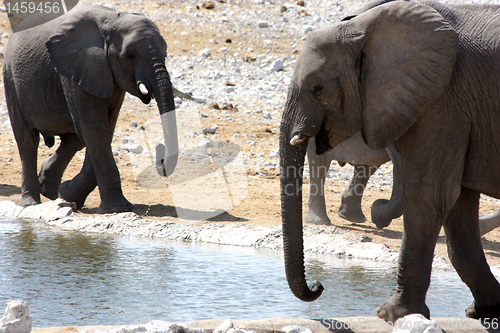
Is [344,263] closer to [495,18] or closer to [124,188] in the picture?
[495,18]

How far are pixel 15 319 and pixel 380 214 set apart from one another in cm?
370

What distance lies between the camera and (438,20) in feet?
9.46

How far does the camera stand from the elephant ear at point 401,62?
2.86 metres

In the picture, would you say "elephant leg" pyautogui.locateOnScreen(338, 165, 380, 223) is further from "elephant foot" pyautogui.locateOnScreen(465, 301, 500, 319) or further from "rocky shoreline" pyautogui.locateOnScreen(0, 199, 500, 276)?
"elephant foot" pyautogui.locateOnScreen(465, 301, 500, 319)

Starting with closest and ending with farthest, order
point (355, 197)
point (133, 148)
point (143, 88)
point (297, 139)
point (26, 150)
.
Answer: point (297, 139)
point (143, 88)
point (355, 197)
point (26, 150)
point (133, 148)

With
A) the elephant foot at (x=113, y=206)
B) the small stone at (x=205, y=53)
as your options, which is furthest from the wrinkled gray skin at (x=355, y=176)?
the small stone at (x=205, y=53)

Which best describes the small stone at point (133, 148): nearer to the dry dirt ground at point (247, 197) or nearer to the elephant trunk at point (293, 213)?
the dry dirt ground at point (247, 197)

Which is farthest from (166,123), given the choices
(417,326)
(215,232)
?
(417,326)

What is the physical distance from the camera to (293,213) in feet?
10.1

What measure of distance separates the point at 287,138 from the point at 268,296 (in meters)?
1.23

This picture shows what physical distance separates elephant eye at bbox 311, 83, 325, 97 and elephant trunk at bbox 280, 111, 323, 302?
171 millimetres

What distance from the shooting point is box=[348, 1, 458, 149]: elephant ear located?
2863 millimetres

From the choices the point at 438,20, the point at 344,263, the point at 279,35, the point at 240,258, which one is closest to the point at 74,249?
the point at 240,258

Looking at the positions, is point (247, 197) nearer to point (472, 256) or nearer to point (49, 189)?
point (49, 189)
